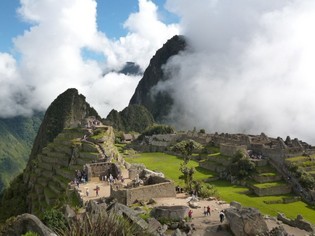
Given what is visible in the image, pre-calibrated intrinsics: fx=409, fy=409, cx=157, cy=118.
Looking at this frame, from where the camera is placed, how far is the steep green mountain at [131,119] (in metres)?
145

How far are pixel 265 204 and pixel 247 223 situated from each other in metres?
26.6

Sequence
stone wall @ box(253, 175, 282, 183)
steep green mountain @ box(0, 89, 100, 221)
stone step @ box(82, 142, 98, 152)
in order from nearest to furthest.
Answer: steep green mountain @ box(0, 89, 100, 221)
stone step @ box(82, 142, 98, 152)
stone wall @ box(253, 175, 282, 183)

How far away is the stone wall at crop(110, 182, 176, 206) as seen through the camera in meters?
25.3

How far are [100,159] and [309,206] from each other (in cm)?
2408

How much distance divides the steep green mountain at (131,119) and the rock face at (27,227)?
12573 centimetres

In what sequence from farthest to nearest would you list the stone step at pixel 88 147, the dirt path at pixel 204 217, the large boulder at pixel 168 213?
the stone step at pixel 88 147
the large boulder at pixel 168 213
the dirt path at pixel 204 217

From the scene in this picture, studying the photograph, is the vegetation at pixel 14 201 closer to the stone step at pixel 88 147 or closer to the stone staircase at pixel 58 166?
the stone staircase at pixel 58 166

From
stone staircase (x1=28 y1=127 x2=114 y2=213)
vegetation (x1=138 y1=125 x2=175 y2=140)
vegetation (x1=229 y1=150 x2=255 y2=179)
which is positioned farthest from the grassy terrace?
vegetation (x1=138 y1=125 x2=175 y2=140)

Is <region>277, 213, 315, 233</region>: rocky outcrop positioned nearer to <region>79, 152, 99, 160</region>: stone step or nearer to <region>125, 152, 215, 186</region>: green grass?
<region>125, 152, 215, 186</region>: green grass

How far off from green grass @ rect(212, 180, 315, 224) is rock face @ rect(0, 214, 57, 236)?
2868 centimetres

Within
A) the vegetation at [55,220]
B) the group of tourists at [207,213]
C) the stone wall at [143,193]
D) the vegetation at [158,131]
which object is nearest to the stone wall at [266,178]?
the stone wall at [143,193]

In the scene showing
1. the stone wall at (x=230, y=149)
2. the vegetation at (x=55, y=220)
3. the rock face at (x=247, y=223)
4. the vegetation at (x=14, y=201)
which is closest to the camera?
the vegetation at (x=55, y=220)

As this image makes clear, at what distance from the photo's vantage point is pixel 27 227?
1539 centimetres

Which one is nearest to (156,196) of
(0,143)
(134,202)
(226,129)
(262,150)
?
(134,202)
